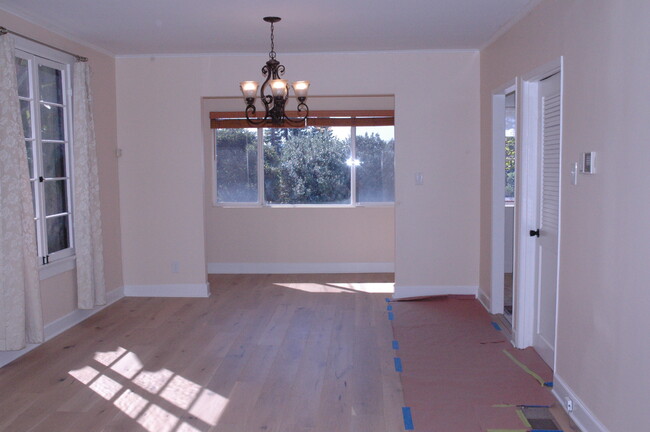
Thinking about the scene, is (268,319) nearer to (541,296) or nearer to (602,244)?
(541,296)

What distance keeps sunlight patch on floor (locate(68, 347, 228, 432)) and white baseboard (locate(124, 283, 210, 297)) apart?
6.38ft

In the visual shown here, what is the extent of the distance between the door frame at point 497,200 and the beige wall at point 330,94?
615mm

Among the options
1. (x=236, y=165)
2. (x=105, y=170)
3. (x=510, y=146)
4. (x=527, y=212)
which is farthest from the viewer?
(x=236, y=165)

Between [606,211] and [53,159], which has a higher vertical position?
[53,159]

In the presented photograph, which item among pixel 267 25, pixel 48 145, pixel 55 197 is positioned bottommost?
pixel 55 197

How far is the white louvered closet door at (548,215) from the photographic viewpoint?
3.84 metres

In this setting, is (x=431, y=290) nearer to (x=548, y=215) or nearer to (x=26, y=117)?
(x=548, y=215)

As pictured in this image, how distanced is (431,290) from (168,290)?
2.77 metres

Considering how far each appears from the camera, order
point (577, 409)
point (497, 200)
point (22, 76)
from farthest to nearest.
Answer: point (497, 200) < point (22, 76) < point (577, 409)

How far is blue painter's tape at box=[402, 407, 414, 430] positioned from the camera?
3.18 m

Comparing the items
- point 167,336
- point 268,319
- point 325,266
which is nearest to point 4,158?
point 167,336

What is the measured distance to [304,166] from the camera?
7688mm

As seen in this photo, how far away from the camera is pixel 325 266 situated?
7559 millimetres

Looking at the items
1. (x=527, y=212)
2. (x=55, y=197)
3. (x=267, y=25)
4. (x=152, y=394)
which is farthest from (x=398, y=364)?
(x=55, y=197)
